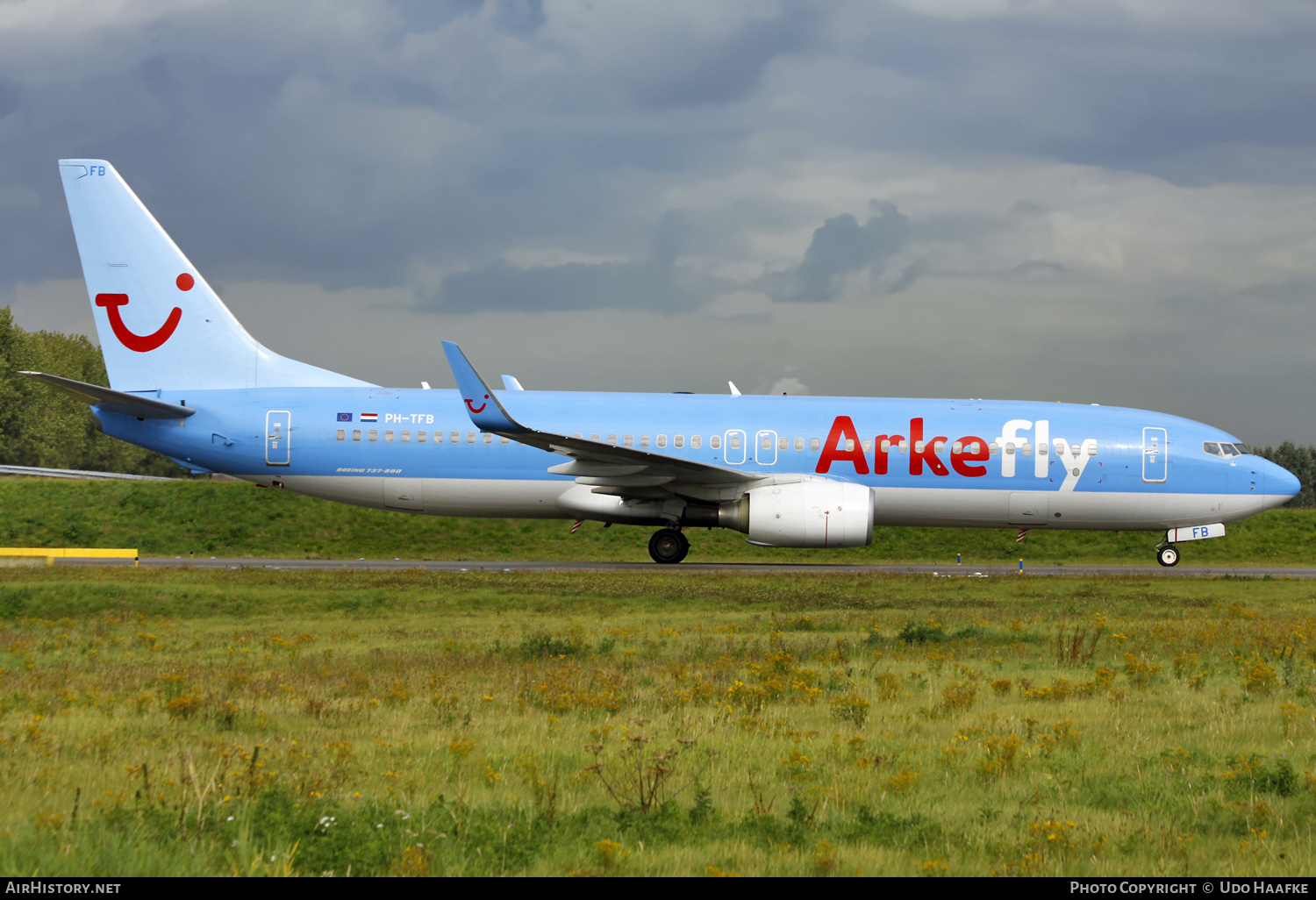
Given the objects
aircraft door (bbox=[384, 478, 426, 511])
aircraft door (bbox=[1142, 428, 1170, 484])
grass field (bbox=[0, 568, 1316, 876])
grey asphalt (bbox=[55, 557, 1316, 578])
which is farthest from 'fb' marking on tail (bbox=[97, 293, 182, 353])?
aircraft door (bbox=[1142, 428, 1170, 484])

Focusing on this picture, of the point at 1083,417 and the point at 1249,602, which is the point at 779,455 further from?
the point at 1249,602

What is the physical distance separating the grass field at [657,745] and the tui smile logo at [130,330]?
1183 centimetres

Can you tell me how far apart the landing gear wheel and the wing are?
61.8 inches

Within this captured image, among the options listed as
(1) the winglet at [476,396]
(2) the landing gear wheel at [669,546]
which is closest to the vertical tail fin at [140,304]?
(1) the winglet at [476,396]

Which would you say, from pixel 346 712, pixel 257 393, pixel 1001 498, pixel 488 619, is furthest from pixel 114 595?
pixel 1001 498

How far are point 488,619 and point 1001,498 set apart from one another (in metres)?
13.9

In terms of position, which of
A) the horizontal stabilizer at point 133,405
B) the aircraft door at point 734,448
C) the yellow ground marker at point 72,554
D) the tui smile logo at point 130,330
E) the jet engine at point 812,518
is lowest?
the yellow ground marker at point 72,554

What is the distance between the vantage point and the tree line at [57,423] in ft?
250

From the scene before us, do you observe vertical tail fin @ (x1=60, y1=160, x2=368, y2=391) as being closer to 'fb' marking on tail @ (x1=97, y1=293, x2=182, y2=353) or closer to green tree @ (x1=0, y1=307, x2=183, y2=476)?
'fb' marking on tail @ (x1=97, y1=293, x2=182, y2=353)

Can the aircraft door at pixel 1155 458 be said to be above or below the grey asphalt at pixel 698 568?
above

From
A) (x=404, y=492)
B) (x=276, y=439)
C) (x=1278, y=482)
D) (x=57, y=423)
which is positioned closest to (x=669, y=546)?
(x=404, y=492)

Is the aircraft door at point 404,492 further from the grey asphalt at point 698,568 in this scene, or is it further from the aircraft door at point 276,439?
the aircraft door at point 276,439

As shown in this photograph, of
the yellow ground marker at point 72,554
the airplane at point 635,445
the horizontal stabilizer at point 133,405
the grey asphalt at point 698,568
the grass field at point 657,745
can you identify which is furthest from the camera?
the yellow ground marker at point 72,554

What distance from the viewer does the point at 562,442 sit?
22.4 m
